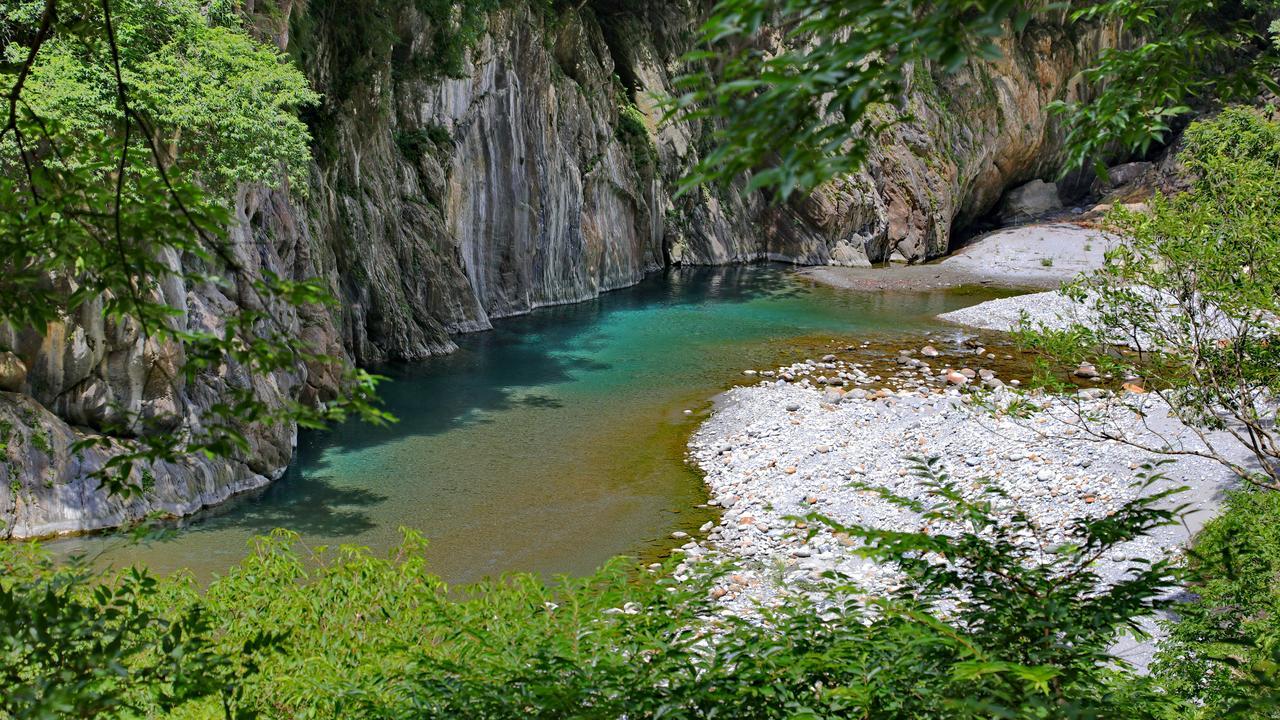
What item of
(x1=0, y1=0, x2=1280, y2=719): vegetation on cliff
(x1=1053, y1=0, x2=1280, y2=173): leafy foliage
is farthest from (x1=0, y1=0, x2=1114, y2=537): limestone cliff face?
(x1=1053, y1=0, x2=1280, y2=173): leafy foliage

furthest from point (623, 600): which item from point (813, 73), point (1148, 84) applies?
point (1148, 84)

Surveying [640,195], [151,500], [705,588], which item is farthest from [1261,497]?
[640,195]

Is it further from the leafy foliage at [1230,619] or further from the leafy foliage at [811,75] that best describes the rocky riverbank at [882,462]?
the leafy foliage at [811,75]

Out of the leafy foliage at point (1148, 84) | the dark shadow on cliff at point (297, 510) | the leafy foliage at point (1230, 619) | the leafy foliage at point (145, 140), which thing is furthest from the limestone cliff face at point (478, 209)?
the leafy foliage at point (1230, 619)

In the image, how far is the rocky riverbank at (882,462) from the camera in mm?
13305

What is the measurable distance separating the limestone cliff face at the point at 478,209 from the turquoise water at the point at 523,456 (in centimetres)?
109

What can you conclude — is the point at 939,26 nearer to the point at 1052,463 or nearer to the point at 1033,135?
the point at 1052,463

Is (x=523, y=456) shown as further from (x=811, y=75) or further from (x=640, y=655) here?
(x=811, y=75)

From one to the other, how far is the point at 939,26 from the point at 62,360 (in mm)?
14545

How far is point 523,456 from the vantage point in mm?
19297

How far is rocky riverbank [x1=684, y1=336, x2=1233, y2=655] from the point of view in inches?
524

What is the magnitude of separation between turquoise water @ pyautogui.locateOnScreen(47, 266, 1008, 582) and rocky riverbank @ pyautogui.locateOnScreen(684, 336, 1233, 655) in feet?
4.00

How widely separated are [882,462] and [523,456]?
24.4ft

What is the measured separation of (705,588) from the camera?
598cm
